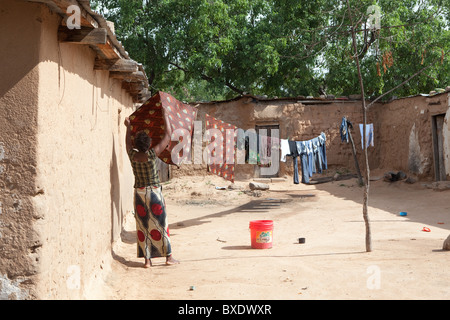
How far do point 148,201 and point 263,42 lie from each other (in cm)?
1164

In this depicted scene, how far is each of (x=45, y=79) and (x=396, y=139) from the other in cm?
1239

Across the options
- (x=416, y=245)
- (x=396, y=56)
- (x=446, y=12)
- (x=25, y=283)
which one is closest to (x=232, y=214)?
(x=416, y=245)

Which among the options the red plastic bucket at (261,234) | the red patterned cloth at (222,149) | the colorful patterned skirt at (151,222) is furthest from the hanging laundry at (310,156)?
the colorful patterned skirt at (151,222)

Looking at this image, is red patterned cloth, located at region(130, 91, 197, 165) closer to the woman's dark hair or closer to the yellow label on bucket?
the woman's dark hair

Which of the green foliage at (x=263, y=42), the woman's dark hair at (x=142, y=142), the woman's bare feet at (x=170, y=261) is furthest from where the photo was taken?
the green foliage at (x=263, y=42)

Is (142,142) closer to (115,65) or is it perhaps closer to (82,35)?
(115,65)

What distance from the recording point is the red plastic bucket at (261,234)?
555cm

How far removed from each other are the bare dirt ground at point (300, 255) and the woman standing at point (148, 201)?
22cm

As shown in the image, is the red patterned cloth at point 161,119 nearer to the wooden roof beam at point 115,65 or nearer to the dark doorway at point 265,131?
the wooden roof beam at point 115,65

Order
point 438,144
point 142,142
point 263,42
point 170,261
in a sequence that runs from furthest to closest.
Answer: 1. point 263,42
2. point 438,144
3. point 170,261
4. point 142,142

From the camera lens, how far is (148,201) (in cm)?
455

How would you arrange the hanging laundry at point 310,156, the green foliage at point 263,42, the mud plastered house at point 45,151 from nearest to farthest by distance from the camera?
the mud plastered house at point 45,151, the hanging laundry at point 310,156, the green foliage at point 263,42

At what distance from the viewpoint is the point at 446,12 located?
645 inches

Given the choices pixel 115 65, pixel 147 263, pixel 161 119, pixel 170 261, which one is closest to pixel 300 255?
pixel 170 261
